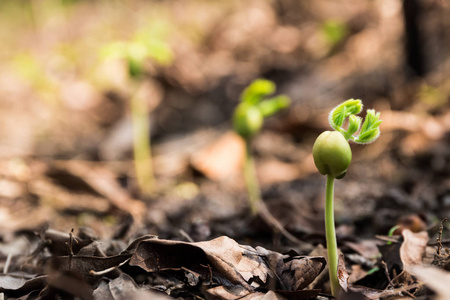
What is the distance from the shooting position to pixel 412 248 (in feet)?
4.58

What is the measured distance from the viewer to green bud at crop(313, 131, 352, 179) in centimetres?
109

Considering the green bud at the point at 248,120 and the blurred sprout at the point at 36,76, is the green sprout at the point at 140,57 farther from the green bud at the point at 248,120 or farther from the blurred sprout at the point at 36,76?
the blurred sprout at the point at 36,76

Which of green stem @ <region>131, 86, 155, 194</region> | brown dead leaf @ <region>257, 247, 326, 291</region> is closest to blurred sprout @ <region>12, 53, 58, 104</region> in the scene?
green stem @ <region>131, 86, 155, 194</region>

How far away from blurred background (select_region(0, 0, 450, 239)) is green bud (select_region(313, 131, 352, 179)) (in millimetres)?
722

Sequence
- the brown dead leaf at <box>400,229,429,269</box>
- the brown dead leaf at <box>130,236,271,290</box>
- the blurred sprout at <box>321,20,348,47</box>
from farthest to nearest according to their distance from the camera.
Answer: the blurred sprout at <box>321,20,348,47</box> → the brown dead leaf at <box>400,229,429,269</box> → the brown dead leaf at <box>130,236,271,290</box>

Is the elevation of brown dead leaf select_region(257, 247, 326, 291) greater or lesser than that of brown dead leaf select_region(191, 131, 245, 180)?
greater

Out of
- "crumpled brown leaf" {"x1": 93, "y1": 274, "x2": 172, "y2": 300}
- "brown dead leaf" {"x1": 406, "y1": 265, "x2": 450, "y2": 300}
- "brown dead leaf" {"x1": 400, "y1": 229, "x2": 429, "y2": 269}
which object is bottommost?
"brown dead leaf" {"x1": 400, "y1": 229, "x2": 429, "y2": 269}

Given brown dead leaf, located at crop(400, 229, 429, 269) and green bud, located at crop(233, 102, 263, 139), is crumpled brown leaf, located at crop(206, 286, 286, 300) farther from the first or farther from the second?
green bud, located at crop(233, 102, 263, 139)

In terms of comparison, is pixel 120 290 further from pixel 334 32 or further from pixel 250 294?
pixel 334 32

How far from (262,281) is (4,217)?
2.11 m

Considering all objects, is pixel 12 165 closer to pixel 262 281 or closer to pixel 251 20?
pixel 262 281

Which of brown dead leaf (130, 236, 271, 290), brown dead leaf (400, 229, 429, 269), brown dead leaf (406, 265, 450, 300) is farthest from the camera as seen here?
brown dead leaf (400, 229, 429, 269)

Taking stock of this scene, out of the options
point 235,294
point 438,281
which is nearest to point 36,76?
point 235,294

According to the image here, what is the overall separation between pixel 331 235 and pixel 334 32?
4969 millimetres
